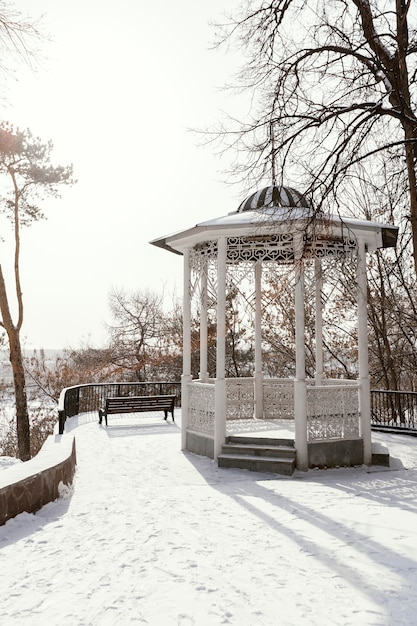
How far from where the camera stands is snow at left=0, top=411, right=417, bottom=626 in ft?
10.1

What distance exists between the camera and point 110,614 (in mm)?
3041

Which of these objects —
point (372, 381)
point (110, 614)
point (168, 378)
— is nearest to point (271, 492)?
point (110, 614)

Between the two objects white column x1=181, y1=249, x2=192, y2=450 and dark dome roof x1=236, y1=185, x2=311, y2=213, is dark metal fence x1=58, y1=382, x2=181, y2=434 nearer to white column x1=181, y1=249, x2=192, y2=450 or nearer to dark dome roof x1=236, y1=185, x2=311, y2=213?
white column x1=181, y1=249, x2=192, y2=450

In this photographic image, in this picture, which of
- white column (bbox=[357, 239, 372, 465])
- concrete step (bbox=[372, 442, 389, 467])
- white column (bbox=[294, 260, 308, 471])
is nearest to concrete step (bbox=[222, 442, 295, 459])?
white column (bbox=[294, 260, 308, 471])

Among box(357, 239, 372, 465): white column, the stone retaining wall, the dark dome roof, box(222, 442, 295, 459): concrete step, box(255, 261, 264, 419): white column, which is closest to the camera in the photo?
the stone retaining wall

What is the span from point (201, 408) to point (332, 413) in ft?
8.02

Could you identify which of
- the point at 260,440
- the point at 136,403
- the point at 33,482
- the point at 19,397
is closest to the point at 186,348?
the point at 260,440

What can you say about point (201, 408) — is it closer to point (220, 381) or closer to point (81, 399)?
point (220, 381)

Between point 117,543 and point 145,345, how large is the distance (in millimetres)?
25488

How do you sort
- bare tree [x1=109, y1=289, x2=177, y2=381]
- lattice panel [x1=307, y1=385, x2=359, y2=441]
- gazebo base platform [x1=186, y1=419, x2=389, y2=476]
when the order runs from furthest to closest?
bare tree [x1=109, y1=289, x2=177, y2=381], lattice panel [x1=307, y1=385, x2=359, y2=441], gazebo base platform [x1=186, y1=419, x2=389, y2=476]

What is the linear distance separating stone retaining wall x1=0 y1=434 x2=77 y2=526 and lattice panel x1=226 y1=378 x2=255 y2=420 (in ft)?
17.3

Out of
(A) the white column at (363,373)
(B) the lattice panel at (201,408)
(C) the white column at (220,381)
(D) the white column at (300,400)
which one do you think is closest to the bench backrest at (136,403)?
(B) the lattice panel at (201,408)

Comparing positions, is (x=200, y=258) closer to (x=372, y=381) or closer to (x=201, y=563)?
(x=201, y=563)

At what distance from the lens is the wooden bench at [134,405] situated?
1277 centimetres
